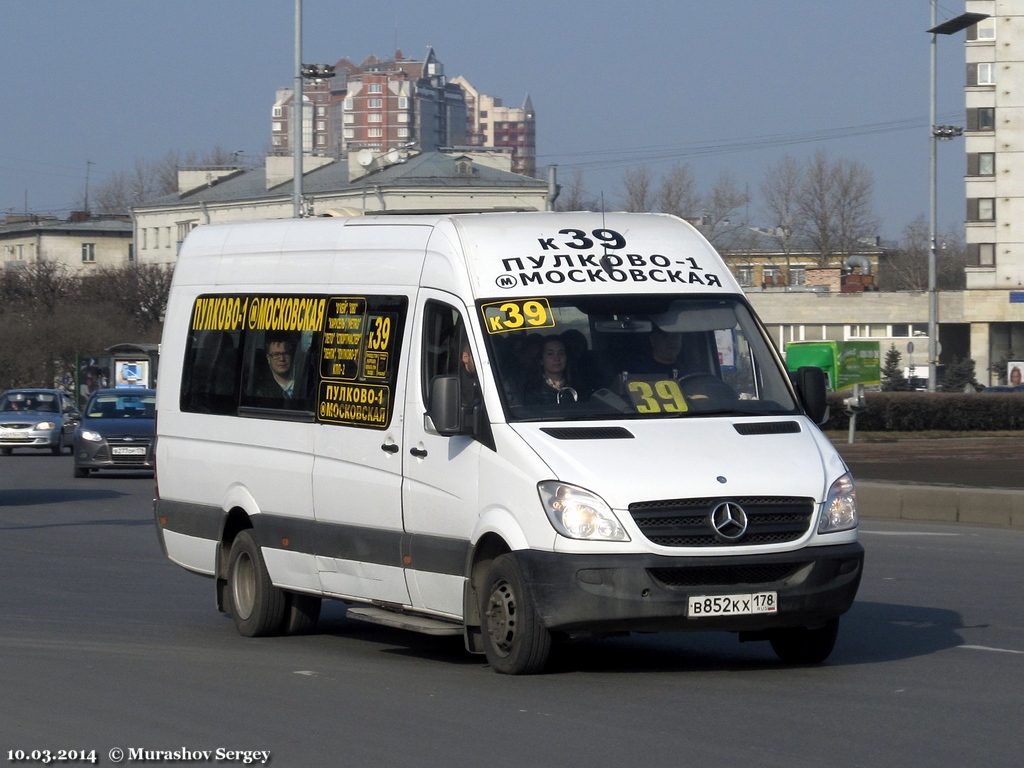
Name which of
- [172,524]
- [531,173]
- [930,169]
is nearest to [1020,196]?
[930,169]

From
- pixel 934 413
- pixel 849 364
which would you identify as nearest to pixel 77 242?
pixel 934 413

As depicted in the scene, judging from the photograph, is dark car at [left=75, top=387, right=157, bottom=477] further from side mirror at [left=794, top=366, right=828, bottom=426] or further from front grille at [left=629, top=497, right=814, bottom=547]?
front grille at [left=629, top=497, right=814, bottom=547]

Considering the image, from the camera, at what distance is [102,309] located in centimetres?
7669

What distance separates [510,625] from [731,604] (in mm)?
1095

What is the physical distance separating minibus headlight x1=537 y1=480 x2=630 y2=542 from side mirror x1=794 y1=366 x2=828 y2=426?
5.59 ft

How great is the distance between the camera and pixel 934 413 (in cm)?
4138

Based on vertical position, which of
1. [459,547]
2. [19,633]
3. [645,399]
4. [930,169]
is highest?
[930,169]

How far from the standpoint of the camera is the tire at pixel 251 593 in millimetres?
10234

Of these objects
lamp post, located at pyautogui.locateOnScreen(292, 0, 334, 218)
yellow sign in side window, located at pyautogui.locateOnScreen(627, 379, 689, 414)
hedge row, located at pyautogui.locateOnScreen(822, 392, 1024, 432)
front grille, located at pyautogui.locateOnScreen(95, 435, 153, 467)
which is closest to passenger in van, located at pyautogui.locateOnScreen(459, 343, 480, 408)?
yellow sign in side window, located at pyautogui.locateOnScreen(627, 379, 689, 414)

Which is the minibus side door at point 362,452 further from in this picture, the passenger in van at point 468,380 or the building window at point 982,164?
the building window at point 982,164

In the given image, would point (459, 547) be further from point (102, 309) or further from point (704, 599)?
point (102, 309)

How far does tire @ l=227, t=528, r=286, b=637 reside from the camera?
10234 mm

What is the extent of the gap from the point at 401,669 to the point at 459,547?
0.79 metres

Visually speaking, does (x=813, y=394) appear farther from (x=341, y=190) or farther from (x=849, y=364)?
A: (x=341, y=190)
